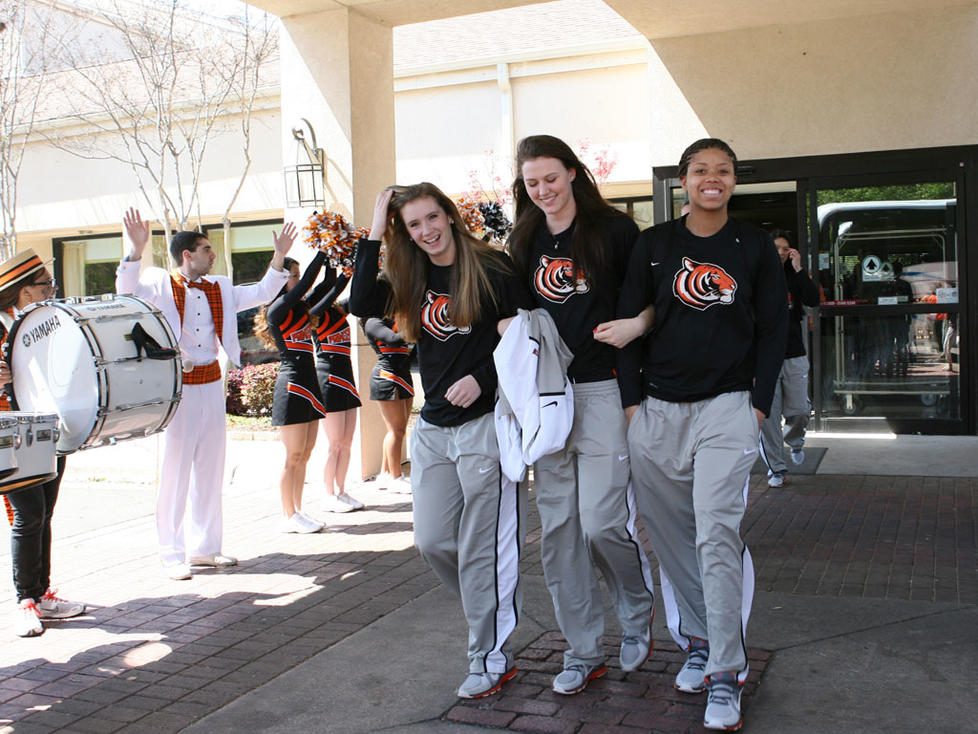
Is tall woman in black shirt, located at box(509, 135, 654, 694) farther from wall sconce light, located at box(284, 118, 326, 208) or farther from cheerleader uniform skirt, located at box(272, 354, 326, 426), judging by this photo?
wall sconce light, located at box(284, 118, 326, 208)

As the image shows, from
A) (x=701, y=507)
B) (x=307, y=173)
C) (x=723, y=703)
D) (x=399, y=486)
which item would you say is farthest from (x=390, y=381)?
(x=723, y=703)

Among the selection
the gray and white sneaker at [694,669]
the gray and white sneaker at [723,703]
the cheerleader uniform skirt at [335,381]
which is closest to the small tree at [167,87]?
the cheerleader uniform skirt at [335,381]

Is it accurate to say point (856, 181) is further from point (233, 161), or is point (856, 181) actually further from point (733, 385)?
point (233, 161)

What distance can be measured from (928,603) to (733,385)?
2.06 meters

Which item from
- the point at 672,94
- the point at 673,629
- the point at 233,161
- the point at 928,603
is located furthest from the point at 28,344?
the point at 233,161

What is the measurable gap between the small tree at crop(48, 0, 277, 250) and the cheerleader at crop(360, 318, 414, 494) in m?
6.37

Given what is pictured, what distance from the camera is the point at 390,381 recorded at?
835cm

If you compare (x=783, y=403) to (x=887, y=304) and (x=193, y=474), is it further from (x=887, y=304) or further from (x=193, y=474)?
(x=193, y=474)

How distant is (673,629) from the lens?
4176 millimetres

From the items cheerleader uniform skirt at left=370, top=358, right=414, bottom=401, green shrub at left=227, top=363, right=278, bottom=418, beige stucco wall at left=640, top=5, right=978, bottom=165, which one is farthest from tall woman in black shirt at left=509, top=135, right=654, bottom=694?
green shrub at left=227, top=363, right=278, bottom=418

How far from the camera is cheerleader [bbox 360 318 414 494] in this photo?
8.12m

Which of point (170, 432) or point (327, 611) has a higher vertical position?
point (170, 432)

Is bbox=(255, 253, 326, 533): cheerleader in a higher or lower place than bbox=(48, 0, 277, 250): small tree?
lower

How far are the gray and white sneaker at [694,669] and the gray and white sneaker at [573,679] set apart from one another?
34cm
